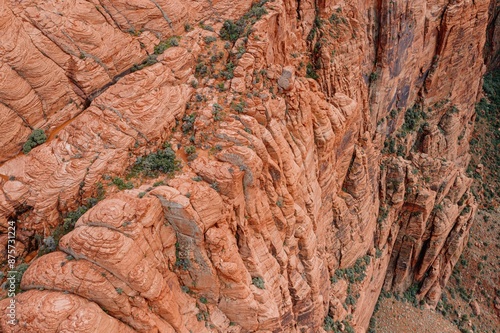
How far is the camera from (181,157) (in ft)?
67.2

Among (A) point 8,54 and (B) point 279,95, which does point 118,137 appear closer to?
(A) point 8,54

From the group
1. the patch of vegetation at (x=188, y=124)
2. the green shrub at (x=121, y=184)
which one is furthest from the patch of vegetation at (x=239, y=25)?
the green shrub at (x=121, y=184)

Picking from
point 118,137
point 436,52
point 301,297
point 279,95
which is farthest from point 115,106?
point 436,52

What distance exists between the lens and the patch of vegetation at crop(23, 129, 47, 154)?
18.6 meters

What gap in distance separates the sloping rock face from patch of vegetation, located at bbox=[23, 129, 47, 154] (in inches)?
11.2

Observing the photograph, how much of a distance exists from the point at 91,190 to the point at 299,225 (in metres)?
13.0

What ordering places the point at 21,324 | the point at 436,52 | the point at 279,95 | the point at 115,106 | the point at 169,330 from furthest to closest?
the point at 436,52 → the point at 279,95 → the point at 115,106 → the point at 169,330 → the point at 21,324

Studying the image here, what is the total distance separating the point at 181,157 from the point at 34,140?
23.9ft

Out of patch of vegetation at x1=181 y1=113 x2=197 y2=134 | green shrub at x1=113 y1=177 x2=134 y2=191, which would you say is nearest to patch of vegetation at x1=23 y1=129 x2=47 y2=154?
green shrub at x1=113 y1=177 x2=134 y2=191

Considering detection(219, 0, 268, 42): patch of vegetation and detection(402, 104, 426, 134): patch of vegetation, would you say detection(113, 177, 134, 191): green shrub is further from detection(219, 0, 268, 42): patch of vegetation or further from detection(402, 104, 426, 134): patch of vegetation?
detection(402, 104, 426, 134): patch of vegetation

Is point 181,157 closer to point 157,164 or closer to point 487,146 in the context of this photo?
point 157,164

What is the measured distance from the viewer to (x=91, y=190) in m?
18.6

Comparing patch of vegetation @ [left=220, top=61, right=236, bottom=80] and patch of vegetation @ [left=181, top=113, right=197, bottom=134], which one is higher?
patch of vegetation @ [left=220, top=61, right=236, bottom=80]

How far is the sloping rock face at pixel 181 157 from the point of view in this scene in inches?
663
